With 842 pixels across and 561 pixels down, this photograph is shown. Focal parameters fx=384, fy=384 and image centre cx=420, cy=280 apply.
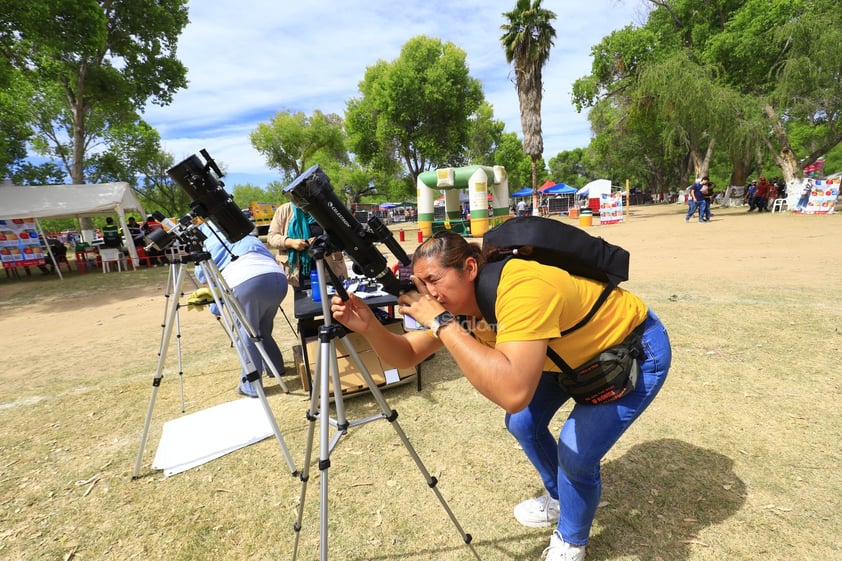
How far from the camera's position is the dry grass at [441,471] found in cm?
229

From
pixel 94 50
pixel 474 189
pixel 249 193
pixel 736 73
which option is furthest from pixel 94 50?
pixel 249 193

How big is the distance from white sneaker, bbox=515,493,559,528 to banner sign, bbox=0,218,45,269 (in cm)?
1771

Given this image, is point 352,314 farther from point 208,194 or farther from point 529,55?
point 529,55

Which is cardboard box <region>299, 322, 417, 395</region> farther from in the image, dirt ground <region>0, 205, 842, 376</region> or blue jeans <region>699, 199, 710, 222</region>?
blue jeans <region>699, 199, 710, 222</region>

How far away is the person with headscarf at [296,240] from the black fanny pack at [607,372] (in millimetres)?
3132

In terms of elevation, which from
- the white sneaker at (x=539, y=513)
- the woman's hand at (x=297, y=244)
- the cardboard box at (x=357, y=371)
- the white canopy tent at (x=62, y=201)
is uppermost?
the white canopy tent at (x=62, y=201)

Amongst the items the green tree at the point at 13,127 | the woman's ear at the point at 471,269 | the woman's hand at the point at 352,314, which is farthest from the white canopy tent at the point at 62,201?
the woman's ear at the point at 471,269

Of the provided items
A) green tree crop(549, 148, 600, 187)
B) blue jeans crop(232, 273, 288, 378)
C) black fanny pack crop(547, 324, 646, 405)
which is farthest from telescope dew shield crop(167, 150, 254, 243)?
green tree crop(549, 148, 600, 187)

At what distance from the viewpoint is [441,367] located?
15.1 feet

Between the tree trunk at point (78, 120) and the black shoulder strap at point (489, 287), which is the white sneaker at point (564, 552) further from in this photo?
the tree trunk at point (78, 120)

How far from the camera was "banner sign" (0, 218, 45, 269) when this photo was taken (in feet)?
43.0

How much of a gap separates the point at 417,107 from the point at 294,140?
668 inches

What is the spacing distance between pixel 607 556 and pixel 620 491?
21.3 inches

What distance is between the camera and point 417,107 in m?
26.4
